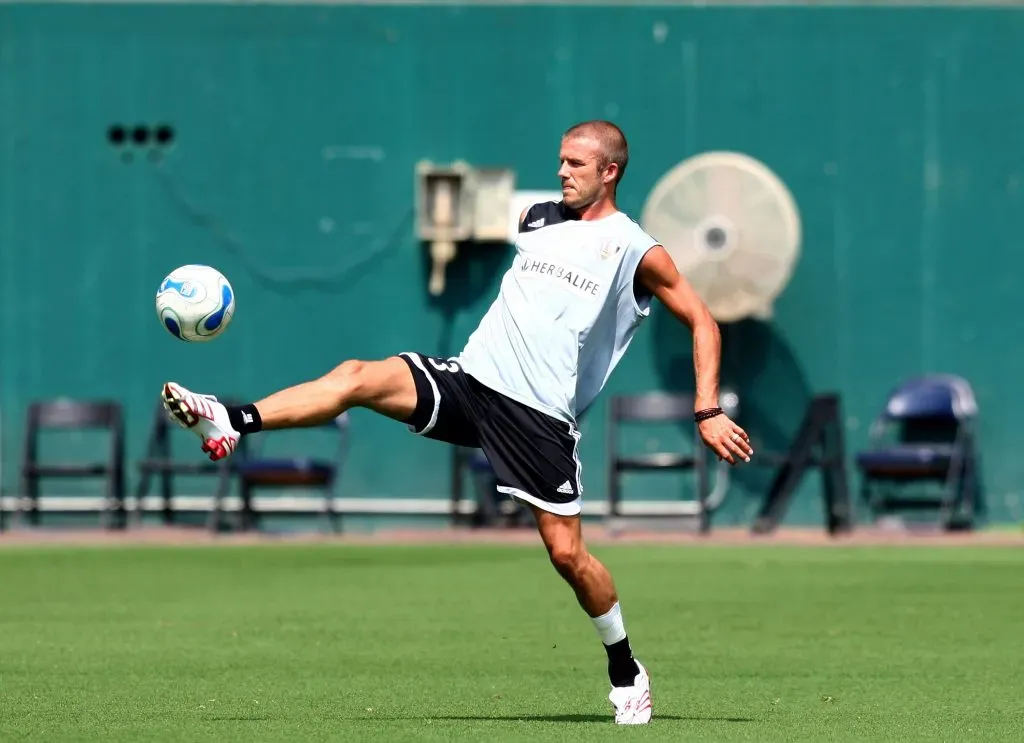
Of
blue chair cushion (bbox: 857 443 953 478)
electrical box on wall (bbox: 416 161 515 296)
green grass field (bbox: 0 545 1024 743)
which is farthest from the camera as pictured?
electrical box on wall (bbox: 416 161 515 296)

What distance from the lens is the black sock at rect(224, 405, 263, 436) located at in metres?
5.96

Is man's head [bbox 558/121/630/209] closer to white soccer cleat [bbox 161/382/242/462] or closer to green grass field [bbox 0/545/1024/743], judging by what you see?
white soccer cleat [bbox 161/382/242/462]

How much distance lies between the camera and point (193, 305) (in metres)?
6.57

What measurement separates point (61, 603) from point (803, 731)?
18.0 ft

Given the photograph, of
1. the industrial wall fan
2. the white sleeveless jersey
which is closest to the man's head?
the white sleeveless jersey

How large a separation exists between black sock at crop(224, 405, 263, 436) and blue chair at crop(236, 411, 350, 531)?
31.4 ft

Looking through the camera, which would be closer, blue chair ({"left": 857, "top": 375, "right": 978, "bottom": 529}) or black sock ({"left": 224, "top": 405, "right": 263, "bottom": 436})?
black sock ({"left": 224, "top": 405, "right": 263, "bottom": 436})

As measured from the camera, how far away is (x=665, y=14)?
16828 mm

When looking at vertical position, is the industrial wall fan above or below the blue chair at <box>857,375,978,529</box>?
above

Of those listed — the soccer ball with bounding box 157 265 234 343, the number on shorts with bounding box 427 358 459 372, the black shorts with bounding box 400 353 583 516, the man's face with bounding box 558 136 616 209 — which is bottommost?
the black shorts with bounding box 400 353 583 516

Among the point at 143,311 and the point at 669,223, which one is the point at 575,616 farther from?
the point at 143,311

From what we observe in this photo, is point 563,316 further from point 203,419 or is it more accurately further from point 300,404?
→ point 203,419

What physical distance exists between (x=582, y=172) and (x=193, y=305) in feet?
4.61

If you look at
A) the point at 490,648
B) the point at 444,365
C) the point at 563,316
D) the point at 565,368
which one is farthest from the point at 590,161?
the point at 490,648
